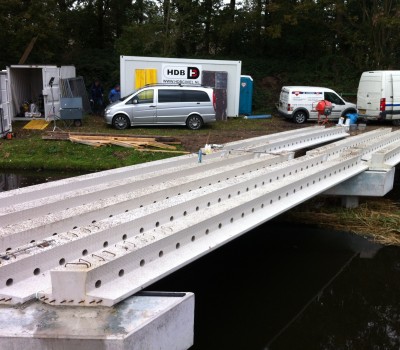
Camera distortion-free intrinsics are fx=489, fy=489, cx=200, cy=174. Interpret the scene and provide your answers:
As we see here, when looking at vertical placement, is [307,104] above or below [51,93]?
below

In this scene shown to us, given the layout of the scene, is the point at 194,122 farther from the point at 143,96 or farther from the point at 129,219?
the point at 129,219

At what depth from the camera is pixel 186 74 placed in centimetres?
2162

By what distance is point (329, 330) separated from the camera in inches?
212

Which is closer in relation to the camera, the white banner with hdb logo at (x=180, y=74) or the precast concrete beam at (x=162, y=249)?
the precast concrete beam at (x=162, y=249)

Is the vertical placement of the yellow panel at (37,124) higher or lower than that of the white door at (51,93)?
lower

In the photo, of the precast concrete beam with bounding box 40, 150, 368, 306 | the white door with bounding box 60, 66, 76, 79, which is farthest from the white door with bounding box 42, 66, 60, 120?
the precast concrete beam with bounding box 40, 150, 368, 306

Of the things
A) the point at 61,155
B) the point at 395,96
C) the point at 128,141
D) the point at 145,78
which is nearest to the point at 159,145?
the point at 128,141

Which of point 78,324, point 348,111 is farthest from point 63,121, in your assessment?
point 78,324

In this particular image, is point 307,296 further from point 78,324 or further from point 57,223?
point 78,324

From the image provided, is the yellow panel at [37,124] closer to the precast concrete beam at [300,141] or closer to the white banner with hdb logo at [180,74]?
the white banner with hdb logo at [180,74]

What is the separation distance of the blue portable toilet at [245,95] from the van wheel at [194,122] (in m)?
5.43

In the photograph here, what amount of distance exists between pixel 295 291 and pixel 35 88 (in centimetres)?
1912

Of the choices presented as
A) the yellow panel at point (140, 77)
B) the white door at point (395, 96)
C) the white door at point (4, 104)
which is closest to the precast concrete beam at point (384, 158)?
the white door at point (4, 104)

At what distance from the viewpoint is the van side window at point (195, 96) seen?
18.8 m
